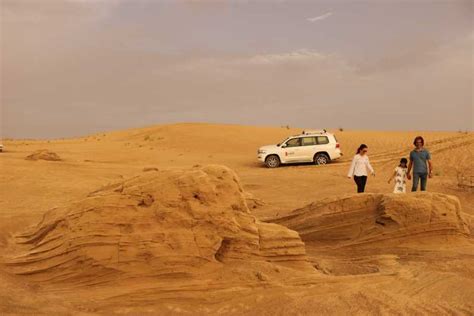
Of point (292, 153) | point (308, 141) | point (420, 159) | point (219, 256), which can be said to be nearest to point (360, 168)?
point (420, 159)

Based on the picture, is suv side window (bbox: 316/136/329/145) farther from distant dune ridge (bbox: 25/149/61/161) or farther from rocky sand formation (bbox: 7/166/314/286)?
rocky sand formation (bbox: 7/166/314/286)

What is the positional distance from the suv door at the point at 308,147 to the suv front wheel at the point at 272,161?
116 cm

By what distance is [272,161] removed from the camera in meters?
22.9

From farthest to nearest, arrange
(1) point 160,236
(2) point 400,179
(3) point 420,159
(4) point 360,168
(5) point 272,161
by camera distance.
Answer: (5) point 272,161
(4) point 360,168
(2) point 400,179
(3) point 420,159
(1) point 160,236

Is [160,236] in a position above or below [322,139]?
below

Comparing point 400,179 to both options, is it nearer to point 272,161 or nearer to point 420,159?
point 420,159

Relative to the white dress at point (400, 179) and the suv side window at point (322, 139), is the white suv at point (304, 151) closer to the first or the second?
the suv side window at point (322, 139)

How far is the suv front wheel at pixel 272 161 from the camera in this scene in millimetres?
22906

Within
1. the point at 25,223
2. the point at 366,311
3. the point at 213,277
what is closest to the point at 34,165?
the point at 25,223

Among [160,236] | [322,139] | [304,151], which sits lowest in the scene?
[160,236]

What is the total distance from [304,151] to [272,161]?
1.54m

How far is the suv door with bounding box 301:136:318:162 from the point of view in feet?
74.5

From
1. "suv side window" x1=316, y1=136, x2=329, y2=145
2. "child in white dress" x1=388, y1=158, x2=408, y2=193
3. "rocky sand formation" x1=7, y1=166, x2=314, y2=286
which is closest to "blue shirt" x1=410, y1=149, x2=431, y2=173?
"child in white dress" x1=388, y1=158, x2=408, y2=193

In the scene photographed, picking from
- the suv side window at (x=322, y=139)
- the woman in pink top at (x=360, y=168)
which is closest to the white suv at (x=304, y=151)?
the suv side window at (x=322, y=139)
